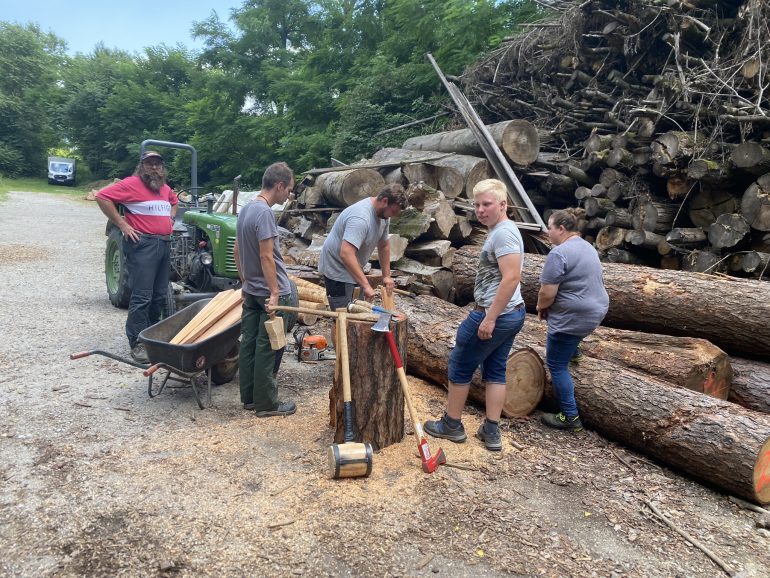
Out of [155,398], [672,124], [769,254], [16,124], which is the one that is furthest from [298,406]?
[16,124]

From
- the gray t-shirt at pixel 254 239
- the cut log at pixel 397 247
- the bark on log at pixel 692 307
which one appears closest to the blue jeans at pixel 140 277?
the gray t-shirt at pixel 254 239

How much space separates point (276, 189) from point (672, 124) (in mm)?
5470

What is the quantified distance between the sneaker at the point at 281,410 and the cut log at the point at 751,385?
358cm

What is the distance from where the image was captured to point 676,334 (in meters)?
4.89

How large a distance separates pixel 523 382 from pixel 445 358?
0.71 metres

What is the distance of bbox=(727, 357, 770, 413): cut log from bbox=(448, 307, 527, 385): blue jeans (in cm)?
223

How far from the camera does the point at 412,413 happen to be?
11.2ft

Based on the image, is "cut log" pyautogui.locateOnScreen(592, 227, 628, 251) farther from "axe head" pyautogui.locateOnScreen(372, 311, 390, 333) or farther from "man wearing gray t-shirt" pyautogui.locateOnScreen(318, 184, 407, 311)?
"axe head" pyautogui.locateOnScreen(372, 311, 390, 333)

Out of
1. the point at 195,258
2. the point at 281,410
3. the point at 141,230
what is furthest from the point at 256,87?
the point at 281,410

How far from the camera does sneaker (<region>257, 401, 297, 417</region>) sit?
4086mm

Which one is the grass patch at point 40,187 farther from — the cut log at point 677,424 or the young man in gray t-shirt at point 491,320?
the cut log at point 677,424

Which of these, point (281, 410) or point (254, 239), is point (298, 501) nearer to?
point (281, 410)

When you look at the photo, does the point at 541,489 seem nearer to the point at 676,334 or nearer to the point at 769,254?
the point at 676,334

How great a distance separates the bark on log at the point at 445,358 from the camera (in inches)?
Answer: 168
